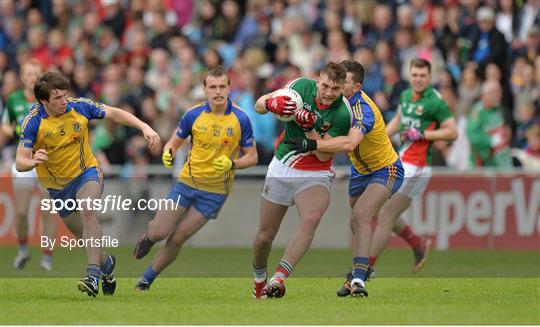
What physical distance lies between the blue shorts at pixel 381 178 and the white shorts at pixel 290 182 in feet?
3.24

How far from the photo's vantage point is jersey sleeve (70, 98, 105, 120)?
13.4 meters

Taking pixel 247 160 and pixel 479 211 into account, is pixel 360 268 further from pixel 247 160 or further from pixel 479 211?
pixel 479 211

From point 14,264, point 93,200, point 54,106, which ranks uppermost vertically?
point 54,106

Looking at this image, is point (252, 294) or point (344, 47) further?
point (344, 47)

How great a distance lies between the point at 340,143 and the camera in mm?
12883

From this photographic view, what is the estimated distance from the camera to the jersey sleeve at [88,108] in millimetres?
13445

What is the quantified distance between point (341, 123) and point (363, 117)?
1.07 ft

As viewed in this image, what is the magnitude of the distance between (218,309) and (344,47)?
11.3 m

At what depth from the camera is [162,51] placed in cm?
2394

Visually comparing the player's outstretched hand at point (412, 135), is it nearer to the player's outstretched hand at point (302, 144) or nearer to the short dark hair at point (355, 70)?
the short dark hair at point (355, 70)

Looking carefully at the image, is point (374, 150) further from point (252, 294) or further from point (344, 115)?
point (252, 294)

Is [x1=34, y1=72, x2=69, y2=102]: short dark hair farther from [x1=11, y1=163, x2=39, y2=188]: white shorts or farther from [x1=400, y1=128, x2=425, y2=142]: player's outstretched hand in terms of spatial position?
[x1=400, y1=128, x2=425, y2=142]: player's outstretched hand

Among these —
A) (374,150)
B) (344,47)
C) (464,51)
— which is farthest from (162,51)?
(374,150)

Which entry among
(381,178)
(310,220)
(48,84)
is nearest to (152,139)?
(48,84)
